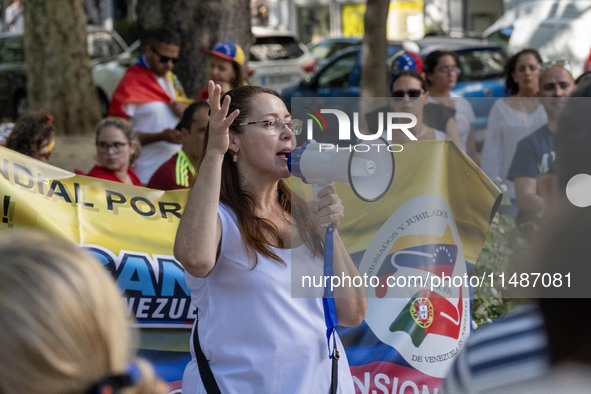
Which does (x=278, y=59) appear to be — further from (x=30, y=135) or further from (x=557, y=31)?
(x=30, y=135)

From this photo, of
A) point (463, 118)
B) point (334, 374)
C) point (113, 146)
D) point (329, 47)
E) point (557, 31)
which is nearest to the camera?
point (334, 374)

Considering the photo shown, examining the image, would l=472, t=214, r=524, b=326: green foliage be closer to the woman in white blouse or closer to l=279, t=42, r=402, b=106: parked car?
the woman in white blouse

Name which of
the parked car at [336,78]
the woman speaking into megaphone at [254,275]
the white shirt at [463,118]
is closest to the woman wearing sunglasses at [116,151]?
the white shirt at [463,118]

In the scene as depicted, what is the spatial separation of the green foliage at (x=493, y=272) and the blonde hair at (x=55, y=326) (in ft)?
12.0

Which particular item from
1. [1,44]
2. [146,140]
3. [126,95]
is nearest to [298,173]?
[146,140]

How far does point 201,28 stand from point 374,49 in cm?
171

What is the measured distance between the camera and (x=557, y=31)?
1596 cm

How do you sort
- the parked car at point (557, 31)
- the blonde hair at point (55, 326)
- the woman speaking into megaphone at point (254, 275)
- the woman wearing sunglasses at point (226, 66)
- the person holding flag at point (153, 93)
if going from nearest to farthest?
the blonde hair at point (55, 326) → the woman speaking into megaphone at point (254, 275) → the woman wearing sunglasses at point (226, 66) → the person holding flag at point (153, 93) → the parked car at point (557, 31)

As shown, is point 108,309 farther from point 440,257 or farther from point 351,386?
point 440,257

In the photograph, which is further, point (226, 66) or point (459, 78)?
point (459, 78)

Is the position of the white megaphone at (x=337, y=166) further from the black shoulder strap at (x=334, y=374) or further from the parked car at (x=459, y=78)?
the parked car at (x=459, y=78)

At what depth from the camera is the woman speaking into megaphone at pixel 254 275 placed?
312 cm

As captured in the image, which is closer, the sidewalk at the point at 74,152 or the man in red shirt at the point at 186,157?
the man in red shirt at the point at 186,157

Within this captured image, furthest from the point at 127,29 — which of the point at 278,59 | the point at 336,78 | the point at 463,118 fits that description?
the point at 463,118
